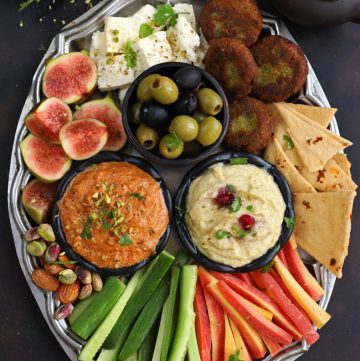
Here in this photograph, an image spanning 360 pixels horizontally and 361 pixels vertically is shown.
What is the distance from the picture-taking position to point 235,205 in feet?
8.66

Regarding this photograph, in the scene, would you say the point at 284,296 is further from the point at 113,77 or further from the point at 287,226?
the point at 113,77


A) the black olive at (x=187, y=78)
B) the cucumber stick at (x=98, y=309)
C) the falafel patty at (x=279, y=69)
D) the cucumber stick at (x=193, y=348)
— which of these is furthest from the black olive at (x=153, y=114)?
the cucumber stick at (x=193, y=348)

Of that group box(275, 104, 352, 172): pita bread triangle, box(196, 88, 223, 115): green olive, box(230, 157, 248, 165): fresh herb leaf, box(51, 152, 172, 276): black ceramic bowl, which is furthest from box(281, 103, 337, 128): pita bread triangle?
box(51, 152, 172, 276): black ceramic bowl

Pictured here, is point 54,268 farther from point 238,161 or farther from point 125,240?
point 238,161

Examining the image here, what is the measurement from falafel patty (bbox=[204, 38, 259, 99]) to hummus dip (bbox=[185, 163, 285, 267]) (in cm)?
45

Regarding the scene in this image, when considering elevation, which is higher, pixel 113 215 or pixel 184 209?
pixel 113 215

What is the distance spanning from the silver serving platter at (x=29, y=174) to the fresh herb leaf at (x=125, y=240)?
0.40 m

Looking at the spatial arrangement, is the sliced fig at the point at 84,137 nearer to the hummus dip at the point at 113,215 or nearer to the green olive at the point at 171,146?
the hummus dip at the point at 113,215

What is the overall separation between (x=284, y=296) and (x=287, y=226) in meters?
0.39

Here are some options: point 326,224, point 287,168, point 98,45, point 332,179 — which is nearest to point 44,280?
point 98,45

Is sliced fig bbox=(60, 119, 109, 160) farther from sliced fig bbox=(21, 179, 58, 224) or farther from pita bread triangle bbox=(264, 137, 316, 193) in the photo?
pita bread triangle bbox=(264, 137, 316, 193)

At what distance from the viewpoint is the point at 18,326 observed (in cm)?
301

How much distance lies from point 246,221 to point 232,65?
836mm

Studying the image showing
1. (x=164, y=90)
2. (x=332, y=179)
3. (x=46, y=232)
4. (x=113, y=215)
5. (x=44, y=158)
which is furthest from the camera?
(x=332, y=179)
